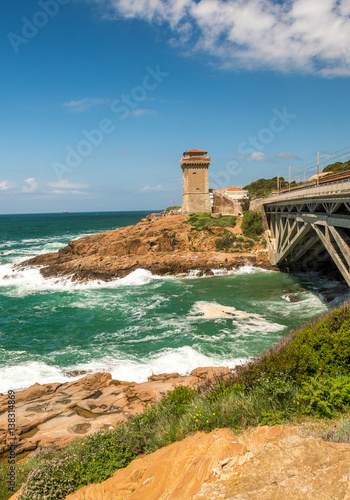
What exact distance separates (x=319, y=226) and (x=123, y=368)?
55.8 ft

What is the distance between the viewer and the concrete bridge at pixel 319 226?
14875mm

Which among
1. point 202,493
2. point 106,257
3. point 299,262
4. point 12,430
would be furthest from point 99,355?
point 299,262

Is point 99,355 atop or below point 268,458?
below

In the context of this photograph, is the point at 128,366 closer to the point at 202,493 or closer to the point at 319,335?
the point at 319,335

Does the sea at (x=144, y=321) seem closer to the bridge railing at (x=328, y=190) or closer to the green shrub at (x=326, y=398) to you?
the bridge railing at (x=328, y=190)

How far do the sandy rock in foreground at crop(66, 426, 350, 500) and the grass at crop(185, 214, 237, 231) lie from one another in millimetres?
37482

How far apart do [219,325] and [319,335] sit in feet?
39.3

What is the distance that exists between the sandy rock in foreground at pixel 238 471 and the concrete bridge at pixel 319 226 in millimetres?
12335

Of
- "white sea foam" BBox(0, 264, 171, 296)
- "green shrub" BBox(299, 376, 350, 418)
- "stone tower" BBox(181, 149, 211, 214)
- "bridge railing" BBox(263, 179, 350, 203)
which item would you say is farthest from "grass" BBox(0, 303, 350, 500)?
"stone tower" BBox(181, 149, 211, 214)

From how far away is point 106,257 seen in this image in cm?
3644

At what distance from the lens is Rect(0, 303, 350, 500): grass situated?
16.6 ft

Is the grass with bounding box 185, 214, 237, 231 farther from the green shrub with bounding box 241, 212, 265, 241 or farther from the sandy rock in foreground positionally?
the sandy rock in foreground

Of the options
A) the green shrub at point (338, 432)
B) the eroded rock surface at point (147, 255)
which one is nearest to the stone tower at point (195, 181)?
the eroded rock surface at point (147, 255)

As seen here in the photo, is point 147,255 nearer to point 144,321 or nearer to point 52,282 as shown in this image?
point 52,282
